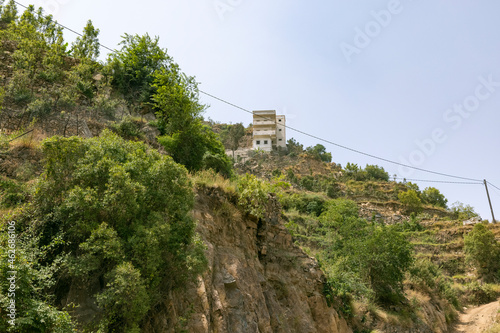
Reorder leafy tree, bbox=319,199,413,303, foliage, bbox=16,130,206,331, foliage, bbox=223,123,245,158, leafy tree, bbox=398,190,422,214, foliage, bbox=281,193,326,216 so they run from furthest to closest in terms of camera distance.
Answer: foliage, bbox=223,123,245,158, leafy tree, bbox=398,190,422,214, foliage, bbox=281,193,326,216, leafy tree, bbox=319,199,413,303, foliage, bbox=16,130,206,331

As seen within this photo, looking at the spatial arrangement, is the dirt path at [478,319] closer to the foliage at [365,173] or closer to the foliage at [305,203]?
the foliage at [305,203]

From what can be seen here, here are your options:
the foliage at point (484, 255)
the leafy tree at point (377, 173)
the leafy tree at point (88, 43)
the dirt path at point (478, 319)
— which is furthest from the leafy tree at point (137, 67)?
the leafy tree at point (377, 173)

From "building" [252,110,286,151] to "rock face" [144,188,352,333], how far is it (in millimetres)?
45734

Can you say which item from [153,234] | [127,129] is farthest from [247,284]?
[127,129]

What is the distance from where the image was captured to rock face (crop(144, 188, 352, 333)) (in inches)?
334

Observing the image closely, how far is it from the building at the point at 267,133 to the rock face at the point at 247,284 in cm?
4573

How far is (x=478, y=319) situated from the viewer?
72.6ft

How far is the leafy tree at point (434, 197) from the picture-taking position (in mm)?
51531

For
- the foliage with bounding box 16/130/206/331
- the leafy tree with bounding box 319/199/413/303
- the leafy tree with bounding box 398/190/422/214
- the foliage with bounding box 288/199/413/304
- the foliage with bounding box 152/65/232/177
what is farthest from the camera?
the leafy tree with bounding box 398/190/422/214

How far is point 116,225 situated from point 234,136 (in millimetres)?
54096

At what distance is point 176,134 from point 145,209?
7.87 meters

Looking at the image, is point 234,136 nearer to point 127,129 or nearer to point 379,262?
point 379,262

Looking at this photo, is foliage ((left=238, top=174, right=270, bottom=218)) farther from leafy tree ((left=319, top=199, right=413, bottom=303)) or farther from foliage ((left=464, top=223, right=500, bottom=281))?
foliage ((left=464, top=223, right=500, bottom=281))

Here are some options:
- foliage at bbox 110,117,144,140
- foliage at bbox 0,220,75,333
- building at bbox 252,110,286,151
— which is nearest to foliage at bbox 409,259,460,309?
foliage at bbox 110,117,144,140
